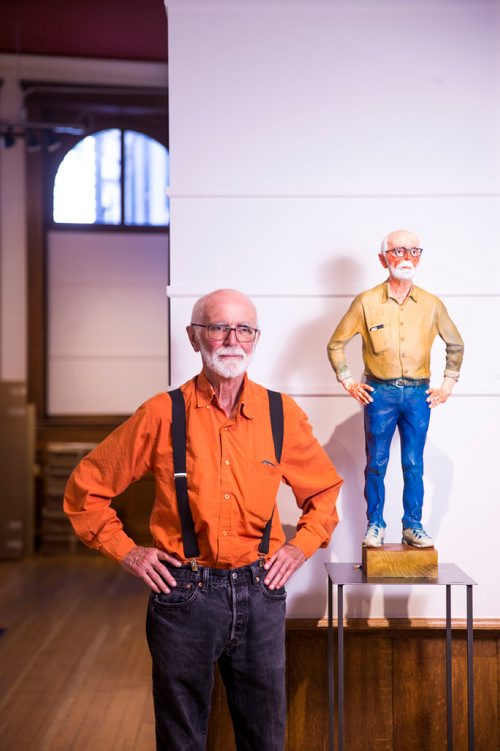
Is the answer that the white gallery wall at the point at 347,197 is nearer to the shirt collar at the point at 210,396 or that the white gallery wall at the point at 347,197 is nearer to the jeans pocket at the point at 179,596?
the shirt collar at the point at 210,396

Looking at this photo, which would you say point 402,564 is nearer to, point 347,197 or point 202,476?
point 202,476

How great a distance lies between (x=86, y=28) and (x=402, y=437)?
4637 millimetres

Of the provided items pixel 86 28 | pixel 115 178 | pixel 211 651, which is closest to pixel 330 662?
pixel 211 651

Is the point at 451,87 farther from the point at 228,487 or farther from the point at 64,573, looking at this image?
the point at 64,573

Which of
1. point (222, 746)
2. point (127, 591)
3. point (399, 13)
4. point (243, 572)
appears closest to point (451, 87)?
point (399, 13)

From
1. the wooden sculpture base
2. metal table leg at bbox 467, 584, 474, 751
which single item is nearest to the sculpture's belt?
the wooden sculpture base

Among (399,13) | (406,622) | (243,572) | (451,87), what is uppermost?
(399,13)

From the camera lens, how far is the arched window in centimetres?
650

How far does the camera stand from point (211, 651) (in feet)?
5.90

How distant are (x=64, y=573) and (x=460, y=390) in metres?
3.94

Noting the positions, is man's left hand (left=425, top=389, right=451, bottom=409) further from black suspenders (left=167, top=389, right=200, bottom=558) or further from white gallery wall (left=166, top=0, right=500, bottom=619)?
black suspenders (left=167, top=389, right=200, bottom=558)

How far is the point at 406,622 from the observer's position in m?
2.36

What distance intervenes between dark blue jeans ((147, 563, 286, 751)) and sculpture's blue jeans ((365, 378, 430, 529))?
432 mm

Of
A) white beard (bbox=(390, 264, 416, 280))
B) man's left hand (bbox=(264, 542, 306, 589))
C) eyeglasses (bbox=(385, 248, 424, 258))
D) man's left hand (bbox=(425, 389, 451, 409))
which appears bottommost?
man's left hand (bbox=(264, 542, 306, 589))
